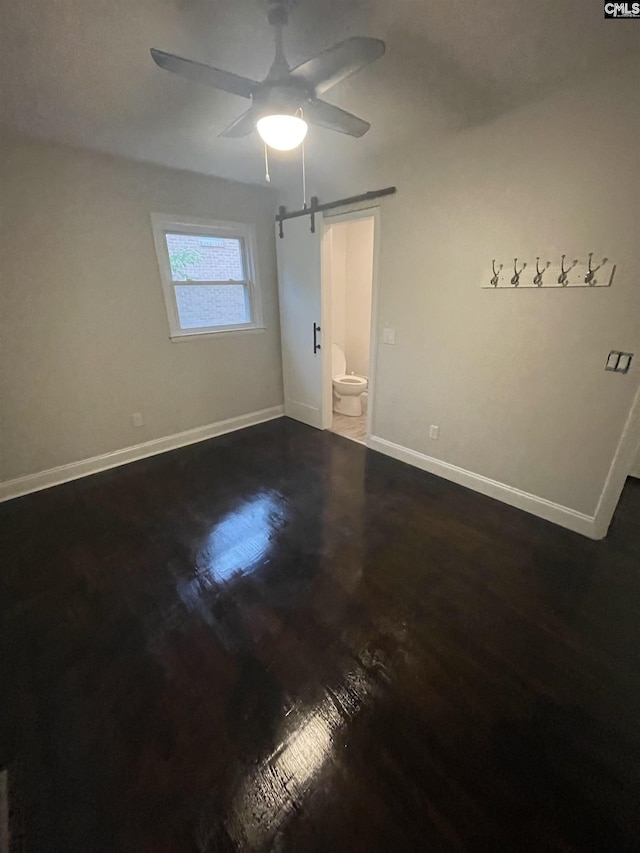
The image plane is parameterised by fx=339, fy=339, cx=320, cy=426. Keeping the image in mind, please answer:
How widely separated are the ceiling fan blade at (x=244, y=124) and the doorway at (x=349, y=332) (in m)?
1.89

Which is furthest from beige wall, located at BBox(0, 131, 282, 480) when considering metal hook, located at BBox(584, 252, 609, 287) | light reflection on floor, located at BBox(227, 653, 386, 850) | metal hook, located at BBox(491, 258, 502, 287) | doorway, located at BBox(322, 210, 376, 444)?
metal hook, located at BBox(584, 252, 609, 287)

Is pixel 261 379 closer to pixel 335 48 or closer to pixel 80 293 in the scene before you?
pixel 80 293

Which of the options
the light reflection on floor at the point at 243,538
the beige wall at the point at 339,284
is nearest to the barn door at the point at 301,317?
the beige wall at the point at 339,284

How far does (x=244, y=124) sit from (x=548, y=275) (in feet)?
6.06

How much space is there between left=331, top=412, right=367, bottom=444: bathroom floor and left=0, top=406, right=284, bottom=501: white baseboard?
78cm

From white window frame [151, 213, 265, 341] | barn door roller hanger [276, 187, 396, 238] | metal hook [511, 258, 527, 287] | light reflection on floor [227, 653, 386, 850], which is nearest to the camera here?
light reflection on floor [227, 653, 386, 850]

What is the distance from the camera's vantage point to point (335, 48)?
3.82 feet

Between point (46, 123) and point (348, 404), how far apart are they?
3.36m

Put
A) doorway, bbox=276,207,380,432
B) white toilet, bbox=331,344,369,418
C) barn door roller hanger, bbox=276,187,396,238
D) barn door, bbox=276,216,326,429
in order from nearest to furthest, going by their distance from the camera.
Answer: barn door roller hanger, bbox=276,187,396,238 < doorway, bbox=276,207,380,432 < barn door, bbox=276,216,326,429 < white toilet, bbox=331,344,369,418

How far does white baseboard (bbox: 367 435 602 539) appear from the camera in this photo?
7.35 ft

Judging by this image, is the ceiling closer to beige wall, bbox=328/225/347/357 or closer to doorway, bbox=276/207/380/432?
doorway, bbox=276/207/380/432

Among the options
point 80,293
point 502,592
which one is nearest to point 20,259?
point 80,293

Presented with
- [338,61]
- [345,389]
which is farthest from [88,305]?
[345,389]

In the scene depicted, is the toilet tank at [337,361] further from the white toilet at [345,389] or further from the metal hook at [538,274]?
the metal hook at [538,274]
